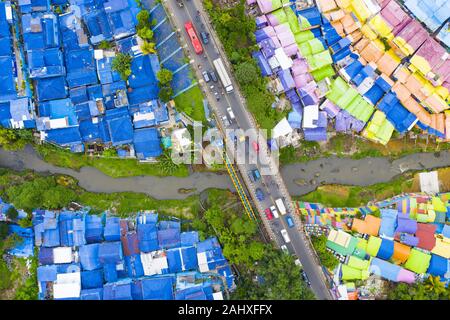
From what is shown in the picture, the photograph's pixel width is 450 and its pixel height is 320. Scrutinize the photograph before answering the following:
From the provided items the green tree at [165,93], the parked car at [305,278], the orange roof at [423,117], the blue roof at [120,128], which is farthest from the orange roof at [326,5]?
the parked car at [305,278]

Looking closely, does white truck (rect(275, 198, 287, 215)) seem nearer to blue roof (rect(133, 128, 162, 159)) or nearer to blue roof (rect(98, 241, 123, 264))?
blue roof (rect(133, 128, 162, 159))

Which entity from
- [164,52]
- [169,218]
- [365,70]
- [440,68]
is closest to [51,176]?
[169,218]

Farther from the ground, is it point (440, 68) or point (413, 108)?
point (440, 68)

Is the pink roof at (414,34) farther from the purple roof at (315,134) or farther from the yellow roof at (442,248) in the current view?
the yellow roof at (442,248)

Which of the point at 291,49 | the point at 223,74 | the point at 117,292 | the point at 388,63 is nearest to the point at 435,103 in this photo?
the point at 388,63

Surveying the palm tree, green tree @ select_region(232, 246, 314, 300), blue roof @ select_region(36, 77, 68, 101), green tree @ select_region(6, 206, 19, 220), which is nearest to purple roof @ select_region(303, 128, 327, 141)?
green tree @ select_region(232, 246, 314, 300)

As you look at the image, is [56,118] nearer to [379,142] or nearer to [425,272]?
[379,142]

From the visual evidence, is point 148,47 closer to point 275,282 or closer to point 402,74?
point 275,282
